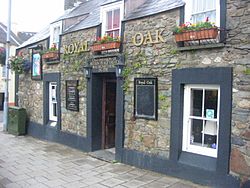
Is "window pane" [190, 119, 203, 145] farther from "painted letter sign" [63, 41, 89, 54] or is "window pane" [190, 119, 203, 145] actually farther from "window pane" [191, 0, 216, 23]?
"painted letter sign" [63, 41, 89, 54]

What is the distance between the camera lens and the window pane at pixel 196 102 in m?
5.77

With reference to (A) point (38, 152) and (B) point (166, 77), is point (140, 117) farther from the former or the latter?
(A) point (38, 152)

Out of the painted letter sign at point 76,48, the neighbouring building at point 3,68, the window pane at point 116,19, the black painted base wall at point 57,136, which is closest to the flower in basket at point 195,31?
the window pane at point 116,19

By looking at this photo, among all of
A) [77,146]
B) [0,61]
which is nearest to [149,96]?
[77,146]

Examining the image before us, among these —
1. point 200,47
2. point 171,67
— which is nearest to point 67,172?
point 171,67

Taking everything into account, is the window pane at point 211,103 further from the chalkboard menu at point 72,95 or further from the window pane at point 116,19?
the chalkboard menu at point 72,95

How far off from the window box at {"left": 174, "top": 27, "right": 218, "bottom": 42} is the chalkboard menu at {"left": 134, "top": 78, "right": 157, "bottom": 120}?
121cm

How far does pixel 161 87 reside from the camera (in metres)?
6.30

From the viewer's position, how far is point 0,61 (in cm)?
1359

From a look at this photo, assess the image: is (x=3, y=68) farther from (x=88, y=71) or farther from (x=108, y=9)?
(x=108, y=9)

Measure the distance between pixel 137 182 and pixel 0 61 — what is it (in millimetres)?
10681

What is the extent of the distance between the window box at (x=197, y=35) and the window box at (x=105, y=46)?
1942 millimetres

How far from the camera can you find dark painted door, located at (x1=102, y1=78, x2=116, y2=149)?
864 centimetres

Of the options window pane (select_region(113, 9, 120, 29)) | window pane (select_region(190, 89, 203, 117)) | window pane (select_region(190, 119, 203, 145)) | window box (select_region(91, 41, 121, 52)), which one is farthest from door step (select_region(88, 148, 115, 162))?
window pane (select_region(113, 9, 120, 29))
